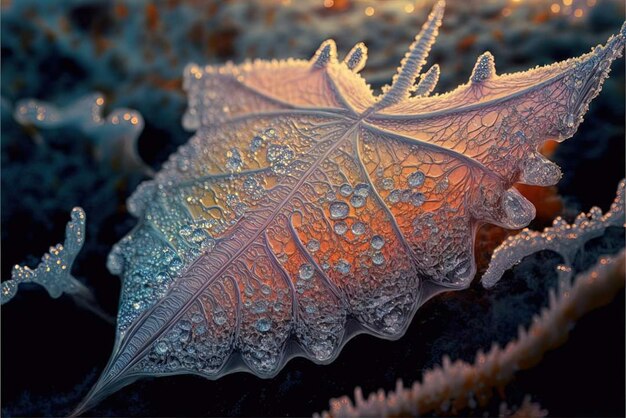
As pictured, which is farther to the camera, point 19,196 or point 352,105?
point 19,196

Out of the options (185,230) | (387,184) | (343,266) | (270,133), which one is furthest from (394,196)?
(185,230)

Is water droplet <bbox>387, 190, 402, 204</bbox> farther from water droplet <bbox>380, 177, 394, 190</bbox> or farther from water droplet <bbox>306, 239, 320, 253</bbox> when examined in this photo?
water droplet <bbox>306, 239, 320, 253</bbox>

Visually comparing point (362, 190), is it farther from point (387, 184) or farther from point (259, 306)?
point (259, 306)

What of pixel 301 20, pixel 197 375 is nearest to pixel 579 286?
pixel 197 375

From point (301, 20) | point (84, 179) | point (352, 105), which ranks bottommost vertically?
point (84, 179)

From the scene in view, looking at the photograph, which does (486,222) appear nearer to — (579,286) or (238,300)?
(579,286)

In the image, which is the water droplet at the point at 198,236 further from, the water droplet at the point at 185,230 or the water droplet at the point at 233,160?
the water droplet at the point at 233,160

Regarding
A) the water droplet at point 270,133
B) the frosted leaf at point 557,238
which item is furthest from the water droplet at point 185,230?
the frosted leaf at point 557,238

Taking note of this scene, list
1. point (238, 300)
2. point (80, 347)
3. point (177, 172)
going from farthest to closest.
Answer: point (177, 172)
point (80, 347)
point (238, 300)

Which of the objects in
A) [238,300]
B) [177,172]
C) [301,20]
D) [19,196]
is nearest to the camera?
[238,300]

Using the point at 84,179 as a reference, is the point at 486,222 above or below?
above
